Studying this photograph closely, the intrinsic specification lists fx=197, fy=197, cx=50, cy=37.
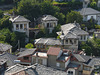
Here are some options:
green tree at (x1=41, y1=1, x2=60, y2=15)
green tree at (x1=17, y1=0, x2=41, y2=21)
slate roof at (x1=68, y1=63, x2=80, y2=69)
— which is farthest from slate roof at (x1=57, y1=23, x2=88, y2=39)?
green tree at (x1=17, y1=0, x2=41, y2=21)

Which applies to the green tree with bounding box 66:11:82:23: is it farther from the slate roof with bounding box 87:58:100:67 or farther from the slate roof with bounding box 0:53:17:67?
the slate roof with bounding box 0:53:17:67

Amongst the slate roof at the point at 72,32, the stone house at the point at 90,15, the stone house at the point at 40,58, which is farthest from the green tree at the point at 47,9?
the stone house at the point at 40,58

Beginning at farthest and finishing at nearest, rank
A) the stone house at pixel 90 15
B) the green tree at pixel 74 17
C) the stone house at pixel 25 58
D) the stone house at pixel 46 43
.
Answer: the stone house at pixel 90 15 < the green tree at pixel 74 17 < the stone house at pixel 46 43 < the stone house at pixel 25 58

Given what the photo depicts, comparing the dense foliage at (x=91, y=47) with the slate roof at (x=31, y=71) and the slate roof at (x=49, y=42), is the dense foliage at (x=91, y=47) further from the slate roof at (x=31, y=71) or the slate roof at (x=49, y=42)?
the slate roof at (x=31, y=71)

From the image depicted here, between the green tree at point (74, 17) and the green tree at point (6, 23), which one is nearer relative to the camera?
the green tree at point (6, 23)

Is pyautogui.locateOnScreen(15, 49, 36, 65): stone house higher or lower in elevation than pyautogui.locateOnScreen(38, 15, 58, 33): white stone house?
lower

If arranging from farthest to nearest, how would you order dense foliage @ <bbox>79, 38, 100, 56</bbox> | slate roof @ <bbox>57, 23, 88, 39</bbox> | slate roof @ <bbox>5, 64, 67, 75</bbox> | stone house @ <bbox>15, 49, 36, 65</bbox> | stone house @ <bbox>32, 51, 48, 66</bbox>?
dense foliage @ <bbox>79, 38, 100, 56</bbox>, slate roof @ <bbox>57, 23, 88, 39</bbox>, stone house @ <bbox>15, 49, 36, 65</bbox>, stone house @ <bbox>32, 51, 48, 66</bbox>, slate roof @ <bbox>5, 64, 67, 75</bbox>

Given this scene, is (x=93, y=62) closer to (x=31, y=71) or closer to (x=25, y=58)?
(x=25, y=58)

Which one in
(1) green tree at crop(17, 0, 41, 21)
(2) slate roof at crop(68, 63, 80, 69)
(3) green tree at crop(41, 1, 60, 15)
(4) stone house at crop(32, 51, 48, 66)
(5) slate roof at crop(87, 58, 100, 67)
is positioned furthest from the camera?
(3) green tree at crop(41, 1, 60, 15)

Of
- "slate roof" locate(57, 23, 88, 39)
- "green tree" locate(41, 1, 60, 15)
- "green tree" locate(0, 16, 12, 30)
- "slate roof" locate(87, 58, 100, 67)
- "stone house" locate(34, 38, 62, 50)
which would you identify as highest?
"green tree" locate(41, 1, 60, 15)

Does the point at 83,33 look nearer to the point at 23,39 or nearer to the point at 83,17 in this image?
the point at 23,39

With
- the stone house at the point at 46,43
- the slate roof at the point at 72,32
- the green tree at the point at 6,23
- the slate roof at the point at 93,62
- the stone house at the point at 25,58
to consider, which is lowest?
the slate roof at the point at 93,62

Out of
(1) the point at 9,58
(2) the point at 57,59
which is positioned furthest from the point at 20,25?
(2) the point at 57,59

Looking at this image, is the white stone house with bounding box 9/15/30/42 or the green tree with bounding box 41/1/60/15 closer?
the white stone house with bounding box 9/15/30/42
